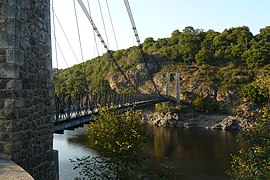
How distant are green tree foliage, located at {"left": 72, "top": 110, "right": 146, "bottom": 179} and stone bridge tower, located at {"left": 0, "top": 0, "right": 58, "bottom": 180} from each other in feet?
11.7

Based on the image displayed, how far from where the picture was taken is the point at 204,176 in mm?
15773

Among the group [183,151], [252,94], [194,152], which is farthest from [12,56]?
[252,94]

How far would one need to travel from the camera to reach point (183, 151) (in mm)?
21859

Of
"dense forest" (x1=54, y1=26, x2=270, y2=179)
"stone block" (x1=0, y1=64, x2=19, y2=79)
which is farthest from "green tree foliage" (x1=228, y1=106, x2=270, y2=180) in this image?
"dense forest" (x1=54, y1=26, x2=270, y2=179)

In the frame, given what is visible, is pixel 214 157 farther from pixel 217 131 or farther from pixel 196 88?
pixel 196 88

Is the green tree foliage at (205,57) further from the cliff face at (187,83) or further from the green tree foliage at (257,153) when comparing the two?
the green tree foliage at (257,153)

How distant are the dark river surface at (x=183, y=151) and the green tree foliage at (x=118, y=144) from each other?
162 cm

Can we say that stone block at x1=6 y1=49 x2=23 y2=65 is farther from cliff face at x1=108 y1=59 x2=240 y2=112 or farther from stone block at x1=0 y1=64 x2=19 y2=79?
cliff face at x1=108 y1=59 x2=240 y2=112

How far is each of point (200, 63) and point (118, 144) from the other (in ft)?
151

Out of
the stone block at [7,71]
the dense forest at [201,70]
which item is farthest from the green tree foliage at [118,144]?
the dense forest at [201,70]

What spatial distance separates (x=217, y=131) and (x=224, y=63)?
22947mm

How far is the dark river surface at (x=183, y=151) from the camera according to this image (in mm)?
16047

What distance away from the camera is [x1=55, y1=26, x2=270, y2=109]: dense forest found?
4394 cm

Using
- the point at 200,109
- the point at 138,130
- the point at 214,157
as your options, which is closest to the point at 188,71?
the point at 200,109
